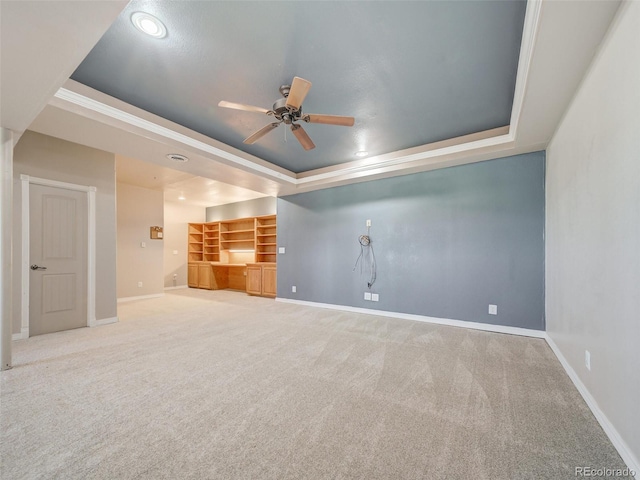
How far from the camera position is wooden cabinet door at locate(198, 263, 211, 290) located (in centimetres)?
796

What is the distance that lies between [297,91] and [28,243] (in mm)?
4077

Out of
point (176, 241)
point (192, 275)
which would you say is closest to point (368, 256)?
point (192, 275)

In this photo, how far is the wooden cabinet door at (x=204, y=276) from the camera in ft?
26.1

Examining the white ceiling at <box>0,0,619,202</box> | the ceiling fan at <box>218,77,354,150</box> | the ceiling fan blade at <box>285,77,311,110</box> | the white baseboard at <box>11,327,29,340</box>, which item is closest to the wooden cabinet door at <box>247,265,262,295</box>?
the white ceiling at <box>0,0,619,202</box>

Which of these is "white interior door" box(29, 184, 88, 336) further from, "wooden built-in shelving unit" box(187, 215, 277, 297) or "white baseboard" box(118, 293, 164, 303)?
"wooden built-in shelving unit" box(187, 215, 277, 297)

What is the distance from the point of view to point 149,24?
73.9 inches

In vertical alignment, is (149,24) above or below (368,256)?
above

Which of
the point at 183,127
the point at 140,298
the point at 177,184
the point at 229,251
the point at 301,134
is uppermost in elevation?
the point at 183,127

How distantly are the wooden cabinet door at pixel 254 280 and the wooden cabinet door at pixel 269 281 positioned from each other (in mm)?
138

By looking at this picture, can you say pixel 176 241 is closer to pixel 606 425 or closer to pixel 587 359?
pixel 587 359

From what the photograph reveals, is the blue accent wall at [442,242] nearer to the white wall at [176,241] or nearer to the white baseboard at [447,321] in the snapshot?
the white baseboard at [447,321]

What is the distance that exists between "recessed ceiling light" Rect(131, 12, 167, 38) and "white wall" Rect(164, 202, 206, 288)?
7.06 metres

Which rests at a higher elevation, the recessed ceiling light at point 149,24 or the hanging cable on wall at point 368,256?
the recessed ceiling light at point 149,24

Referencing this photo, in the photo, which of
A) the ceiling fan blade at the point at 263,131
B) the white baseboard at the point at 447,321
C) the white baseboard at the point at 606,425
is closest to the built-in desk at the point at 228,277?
the white baseboard at the point at 447,321
